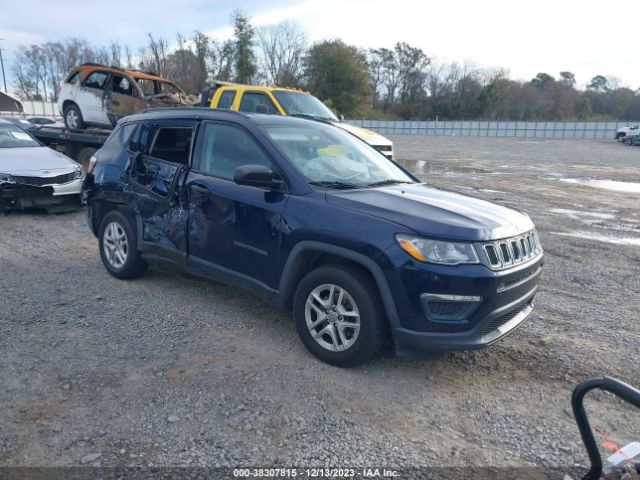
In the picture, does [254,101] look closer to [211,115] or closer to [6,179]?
[6,179]

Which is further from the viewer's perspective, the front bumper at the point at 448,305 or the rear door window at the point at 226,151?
the rear door window at the point at 226,151

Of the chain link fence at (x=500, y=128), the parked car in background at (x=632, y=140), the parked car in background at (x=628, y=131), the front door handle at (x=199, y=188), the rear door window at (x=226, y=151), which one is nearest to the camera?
the rear door window at (x=226, y=151)

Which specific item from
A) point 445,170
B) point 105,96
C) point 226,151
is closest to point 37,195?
point 105,96

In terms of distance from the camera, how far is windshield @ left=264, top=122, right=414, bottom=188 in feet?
13.6

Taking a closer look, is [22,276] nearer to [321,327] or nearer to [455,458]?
[321,327]

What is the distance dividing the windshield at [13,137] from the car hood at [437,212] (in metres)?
8.21

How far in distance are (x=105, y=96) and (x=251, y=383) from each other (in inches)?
426

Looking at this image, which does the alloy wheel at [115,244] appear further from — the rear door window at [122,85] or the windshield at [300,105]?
the rear door window at [122,85]

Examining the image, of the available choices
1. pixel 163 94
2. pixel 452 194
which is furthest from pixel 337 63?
pixel 452 194

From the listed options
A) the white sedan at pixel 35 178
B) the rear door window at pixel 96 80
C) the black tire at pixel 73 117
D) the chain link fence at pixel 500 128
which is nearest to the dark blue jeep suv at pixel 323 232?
the white sedan at pixel 35 178

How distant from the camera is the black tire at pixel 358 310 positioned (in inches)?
136

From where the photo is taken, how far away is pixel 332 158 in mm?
4492

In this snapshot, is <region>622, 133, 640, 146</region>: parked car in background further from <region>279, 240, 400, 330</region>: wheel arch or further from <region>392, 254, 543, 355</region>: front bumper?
<region>279, 240, 400, 330</region>: wheel arch

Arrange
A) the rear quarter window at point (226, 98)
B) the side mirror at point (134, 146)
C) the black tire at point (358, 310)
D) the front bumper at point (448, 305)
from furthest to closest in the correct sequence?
the rear quarter window at point (226, 98) → the side mirror at point (134, 146) → the black tire at point (358, 310) → the front bumper at point (448, 305)
